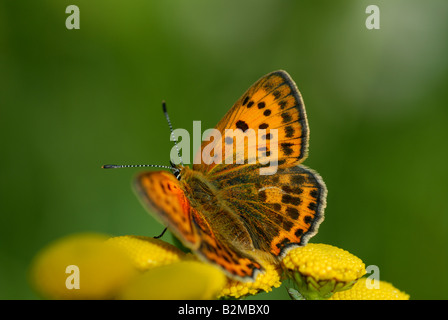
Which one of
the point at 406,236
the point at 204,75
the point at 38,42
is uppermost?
the point at 38,42

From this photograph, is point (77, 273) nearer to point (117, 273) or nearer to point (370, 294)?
point (117, 273)

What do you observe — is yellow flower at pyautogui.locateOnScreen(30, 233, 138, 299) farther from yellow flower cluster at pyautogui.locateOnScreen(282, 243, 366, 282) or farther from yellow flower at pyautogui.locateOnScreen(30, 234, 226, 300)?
yellow flower cluster at pyautogui.locateOnScreen(282, 243, 366, 282)

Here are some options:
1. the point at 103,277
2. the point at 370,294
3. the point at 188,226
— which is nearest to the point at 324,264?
the point at 370,294

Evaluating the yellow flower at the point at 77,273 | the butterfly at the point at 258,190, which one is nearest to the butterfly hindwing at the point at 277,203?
the butterfly at the point at 258,190

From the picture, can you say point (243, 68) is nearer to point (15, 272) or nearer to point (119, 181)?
point (119, 181)

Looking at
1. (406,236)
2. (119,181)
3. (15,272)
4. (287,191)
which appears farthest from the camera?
(406,236)

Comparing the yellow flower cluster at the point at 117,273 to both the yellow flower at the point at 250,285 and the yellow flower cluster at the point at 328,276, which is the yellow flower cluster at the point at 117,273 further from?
the yellow flower cluster at the point at 328,276

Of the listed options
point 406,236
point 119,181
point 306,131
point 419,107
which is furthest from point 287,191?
point 419,107
